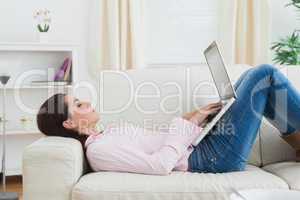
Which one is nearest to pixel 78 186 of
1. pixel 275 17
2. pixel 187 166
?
pixel 187 166

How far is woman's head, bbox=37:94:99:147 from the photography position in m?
2.06

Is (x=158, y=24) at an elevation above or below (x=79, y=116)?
above

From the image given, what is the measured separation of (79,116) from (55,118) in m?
0.12

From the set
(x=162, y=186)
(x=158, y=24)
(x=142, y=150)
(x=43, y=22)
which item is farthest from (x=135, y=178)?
(x=158, y=24)

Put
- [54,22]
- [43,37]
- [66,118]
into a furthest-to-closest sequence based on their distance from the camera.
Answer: [54,22], [43,37], [66,118]

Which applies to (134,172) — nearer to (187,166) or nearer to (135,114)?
(187,166)

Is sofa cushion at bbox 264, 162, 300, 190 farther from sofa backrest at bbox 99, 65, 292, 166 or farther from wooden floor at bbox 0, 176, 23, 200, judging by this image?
wooden floor at bbox 0, 176, 23, 200

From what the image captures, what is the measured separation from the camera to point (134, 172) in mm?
1917

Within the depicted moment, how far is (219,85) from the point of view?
83.7 inches

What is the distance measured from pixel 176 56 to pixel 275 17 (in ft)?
3.34

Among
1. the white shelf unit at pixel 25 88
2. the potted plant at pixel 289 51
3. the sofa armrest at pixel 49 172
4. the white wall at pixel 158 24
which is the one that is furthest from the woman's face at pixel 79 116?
the potted plant at pixel 289 51

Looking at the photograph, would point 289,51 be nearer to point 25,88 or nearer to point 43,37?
point 43,37

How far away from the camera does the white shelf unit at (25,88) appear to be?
3.47m

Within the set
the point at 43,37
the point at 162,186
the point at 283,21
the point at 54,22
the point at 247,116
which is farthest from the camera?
the point at 283,21
